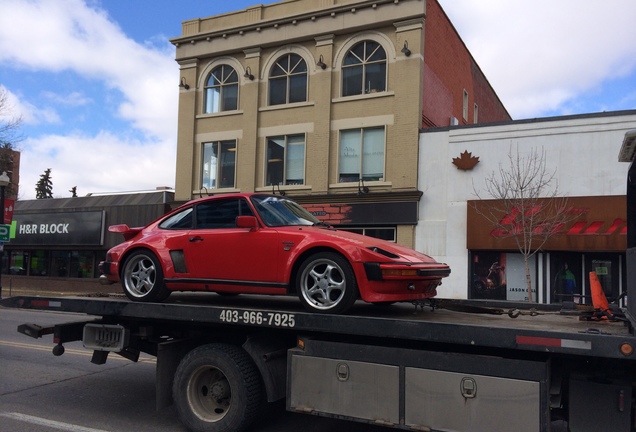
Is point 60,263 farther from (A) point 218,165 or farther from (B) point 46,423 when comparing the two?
(B) point 46,423

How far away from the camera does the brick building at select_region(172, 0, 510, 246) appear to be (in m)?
19.7

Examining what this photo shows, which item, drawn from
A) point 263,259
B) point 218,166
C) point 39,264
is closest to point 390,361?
point 263,259

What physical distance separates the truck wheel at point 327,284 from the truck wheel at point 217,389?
0.85 meters

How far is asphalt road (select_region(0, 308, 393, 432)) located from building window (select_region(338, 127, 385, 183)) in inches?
470

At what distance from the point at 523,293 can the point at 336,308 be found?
13.9 metres

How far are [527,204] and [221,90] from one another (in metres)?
13.0

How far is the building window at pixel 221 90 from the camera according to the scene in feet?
76.3

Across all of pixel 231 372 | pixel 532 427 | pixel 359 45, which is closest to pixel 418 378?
pixel 532 427

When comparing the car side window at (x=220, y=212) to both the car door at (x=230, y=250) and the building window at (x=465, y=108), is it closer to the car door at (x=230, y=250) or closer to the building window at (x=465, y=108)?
the car door at (x=230, y=250)

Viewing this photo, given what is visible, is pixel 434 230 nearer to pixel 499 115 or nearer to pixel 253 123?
pixel 253 123

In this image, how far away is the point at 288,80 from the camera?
2202cm

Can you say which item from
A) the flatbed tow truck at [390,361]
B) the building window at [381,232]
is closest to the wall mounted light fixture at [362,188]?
the building window at [381,232]

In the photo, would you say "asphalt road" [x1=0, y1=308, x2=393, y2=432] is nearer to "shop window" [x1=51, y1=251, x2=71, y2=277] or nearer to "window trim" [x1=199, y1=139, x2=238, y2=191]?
"window trim" [x1=199, y1=139, x2=238, y2=191]

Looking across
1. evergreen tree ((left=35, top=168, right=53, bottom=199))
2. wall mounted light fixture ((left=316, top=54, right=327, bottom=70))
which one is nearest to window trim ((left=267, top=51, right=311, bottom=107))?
wall mounted light fixture ((left=316, top=54, right=327, bottom=70))
